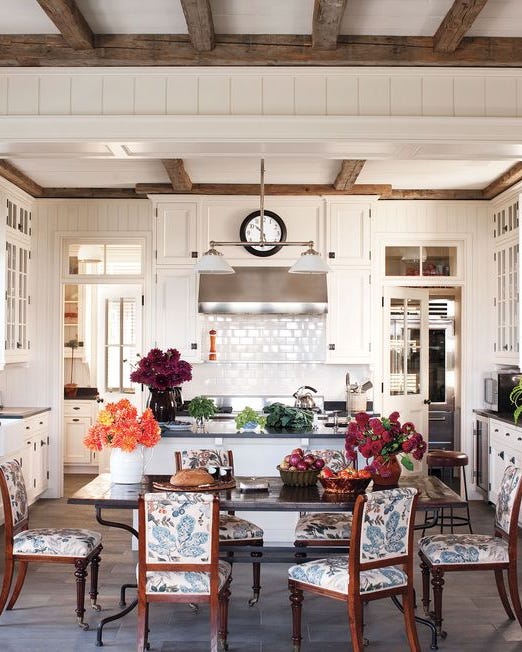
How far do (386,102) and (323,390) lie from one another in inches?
154

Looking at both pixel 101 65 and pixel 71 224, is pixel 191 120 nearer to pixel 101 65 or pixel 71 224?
pixel 101 65

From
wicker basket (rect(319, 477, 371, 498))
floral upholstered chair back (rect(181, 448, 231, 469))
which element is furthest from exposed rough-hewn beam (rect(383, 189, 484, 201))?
wicker basket (rect(319, 477, 371, 498))

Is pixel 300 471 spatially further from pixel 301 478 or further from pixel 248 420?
pixel 248 420

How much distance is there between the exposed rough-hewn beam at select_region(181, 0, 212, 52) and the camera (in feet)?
11.6

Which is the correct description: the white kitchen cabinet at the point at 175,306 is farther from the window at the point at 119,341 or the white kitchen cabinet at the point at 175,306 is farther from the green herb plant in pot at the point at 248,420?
the green herb plant in pot at the point at 248,420

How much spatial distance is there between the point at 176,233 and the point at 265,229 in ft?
2.78

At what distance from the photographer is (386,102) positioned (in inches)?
165

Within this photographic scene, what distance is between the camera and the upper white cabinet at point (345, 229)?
24.2 feet

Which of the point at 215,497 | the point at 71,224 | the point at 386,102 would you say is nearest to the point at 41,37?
the point at 386,102

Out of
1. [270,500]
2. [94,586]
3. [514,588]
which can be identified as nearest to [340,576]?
[270,500]

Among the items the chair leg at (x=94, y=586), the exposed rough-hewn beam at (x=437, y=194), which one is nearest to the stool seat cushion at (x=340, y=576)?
the chair leg at (x=94, y=586)

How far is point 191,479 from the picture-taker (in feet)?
12.7

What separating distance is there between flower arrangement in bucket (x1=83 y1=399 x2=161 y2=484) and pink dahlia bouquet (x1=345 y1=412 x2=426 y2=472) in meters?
1.04

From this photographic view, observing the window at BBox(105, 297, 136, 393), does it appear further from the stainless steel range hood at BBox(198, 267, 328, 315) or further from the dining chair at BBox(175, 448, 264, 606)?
the dining chair at BBox(175, 448, 264, 606)
